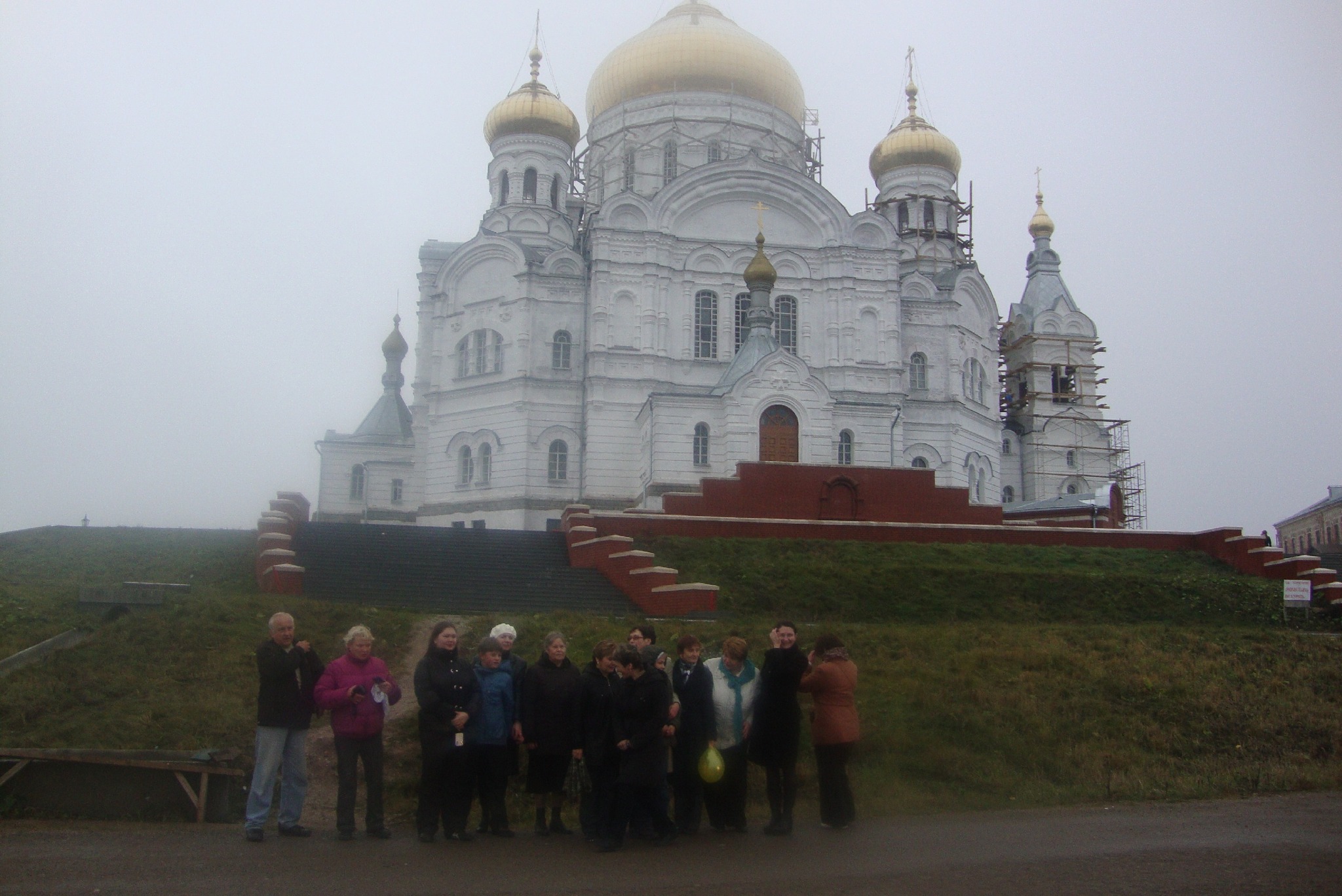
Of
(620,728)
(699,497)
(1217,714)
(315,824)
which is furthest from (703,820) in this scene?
(699,497)

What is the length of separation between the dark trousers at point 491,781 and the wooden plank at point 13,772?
317cm

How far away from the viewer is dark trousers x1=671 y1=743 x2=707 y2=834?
28.6ft

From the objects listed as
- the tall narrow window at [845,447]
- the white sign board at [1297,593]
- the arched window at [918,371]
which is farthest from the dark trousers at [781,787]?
the arched window at [918,371]

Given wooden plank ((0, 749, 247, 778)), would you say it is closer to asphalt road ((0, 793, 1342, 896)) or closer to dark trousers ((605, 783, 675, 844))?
asphalt road ((0, 793, 1342, 896))

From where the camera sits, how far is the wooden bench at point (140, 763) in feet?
28.8

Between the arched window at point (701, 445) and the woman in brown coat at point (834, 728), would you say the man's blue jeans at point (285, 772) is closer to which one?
the woman in brown coat at point (834, 728)

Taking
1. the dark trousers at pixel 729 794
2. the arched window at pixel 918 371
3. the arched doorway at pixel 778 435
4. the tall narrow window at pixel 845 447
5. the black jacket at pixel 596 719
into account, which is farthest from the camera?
the arched window at pixel 918 371

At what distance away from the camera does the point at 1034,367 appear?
4294 centimetres

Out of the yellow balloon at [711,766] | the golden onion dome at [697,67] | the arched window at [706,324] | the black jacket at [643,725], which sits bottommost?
the yellow balloon at [711,766]

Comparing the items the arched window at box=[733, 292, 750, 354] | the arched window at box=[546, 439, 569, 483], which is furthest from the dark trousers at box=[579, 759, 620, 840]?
the arched window at box=[733, 292, 750, 354]

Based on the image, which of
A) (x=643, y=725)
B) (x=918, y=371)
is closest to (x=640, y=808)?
(x=643, y=725)

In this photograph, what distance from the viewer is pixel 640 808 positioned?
8.39 m

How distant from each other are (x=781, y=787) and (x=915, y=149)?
35722 mm

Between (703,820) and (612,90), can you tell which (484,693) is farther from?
(612,90)
